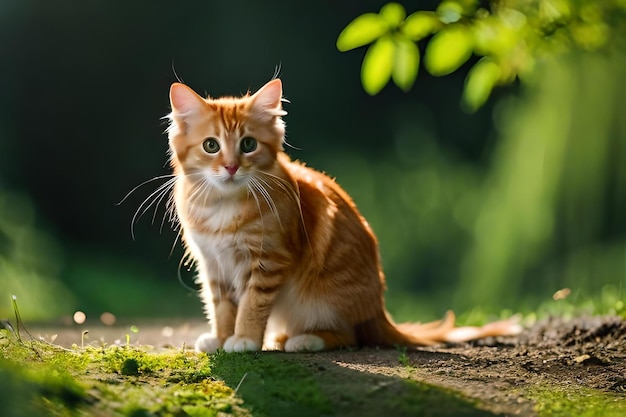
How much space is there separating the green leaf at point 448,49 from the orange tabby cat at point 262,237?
0.58 meters

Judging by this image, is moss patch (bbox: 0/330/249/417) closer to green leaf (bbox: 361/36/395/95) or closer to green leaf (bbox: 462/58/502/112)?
green leaf (bbox: 361/36/395/95)

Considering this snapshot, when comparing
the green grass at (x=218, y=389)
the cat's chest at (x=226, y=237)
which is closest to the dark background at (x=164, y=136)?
the cat's chest at (x=226, y=237)

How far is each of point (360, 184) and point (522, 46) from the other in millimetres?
3243

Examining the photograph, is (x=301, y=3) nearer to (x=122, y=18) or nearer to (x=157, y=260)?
(x=122, y=18)

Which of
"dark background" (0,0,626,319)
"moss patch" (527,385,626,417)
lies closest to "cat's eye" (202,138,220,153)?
"moss patch" (527,385,626,417)

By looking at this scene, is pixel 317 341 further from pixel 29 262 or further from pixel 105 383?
pixel 29 262

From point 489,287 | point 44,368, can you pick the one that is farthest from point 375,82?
point 489,287

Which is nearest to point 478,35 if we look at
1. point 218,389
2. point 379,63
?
point 379,63

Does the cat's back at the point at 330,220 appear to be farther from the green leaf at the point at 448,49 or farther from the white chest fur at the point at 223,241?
the green leaf at the point at 448,49

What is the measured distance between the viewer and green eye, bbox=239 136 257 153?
2408 millimetres

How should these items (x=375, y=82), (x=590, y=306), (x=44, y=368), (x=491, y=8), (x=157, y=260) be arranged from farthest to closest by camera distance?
(x=157, y=260) < (x=590, y=306) < (x=491, y=8) < (x=375, y=82) < (x=44, y=368)

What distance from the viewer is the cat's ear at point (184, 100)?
2.39 meters

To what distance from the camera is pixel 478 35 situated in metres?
2.22

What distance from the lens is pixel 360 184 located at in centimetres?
572
